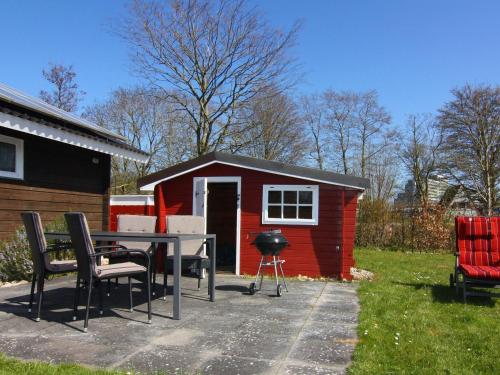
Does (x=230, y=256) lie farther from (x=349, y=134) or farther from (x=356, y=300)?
(x=349, y=134)

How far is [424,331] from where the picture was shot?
15.6 ft

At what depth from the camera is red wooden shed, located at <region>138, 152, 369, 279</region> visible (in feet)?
28.2

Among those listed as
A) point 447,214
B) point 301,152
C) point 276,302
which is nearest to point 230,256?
A: point 276,302

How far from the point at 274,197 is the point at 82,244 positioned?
482cm

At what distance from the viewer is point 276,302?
20.2ft

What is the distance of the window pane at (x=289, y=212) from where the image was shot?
28.9 ft

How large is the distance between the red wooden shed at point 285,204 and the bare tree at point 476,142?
17.8 meters

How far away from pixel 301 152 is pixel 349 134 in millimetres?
3839

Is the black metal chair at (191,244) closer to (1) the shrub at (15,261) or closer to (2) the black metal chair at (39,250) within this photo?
(2) the black metal chair at (39,250)

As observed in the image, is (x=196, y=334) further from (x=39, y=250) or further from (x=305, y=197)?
(x=305, y=197)

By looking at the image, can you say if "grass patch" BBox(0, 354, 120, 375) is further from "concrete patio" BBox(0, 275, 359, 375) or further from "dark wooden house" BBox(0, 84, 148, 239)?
"dark wooden house" BBox(0, 84, 148, 239)

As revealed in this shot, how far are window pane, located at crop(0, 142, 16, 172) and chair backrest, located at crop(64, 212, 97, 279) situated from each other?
355 centimetres

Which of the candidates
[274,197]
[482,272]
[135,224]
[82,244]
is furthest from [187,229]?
[482,272]

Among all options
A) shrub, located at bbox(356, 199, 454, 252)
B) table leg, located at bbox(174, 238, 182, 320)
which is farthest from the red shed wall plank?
shrub, located at bbox(356, 199, 454, 252)
